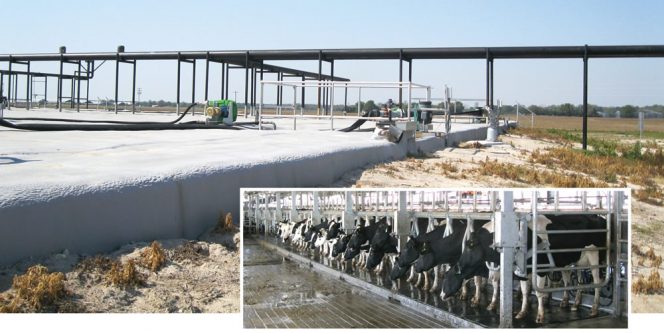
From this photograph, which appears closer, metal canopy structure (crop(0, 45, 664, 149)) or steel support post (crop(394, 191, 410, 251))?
steel support post (crop(394, 191, 410, 251))

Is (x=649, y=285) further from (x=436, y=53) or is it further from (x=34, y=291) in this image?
(x=436, y=53)

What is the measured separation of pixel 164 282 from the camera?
5.66 m

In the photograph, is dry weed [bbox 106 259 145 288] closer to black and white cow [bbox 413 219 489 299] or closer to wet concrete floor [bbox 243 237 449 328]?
wet concrete floor [bbox 243 237 449 328]

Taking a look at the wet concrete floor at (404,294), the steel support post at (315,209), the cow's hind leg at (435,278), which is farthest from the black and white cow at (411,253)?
the steel support post at (315,209)

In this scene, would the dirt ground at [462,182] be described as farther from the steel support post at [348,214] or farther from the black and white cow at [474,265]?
the steel support post at [348,214]

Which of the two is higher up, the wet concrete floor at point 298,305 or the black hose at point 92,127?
the black hose at point 92,127

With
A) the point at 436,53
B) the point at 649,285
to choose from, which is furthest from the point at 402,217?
the point at 436,53

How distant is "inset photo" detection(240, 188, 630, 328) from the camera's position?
5.36 metres

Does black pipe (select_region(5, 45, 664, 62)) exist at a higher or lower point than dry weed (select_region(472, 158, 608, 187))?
higher

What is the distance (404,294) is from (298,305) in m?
1.05

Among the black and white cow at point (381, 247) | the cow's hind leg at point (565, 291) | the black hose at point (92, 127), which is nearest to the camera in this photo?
the cow's hind leg at point (565, 291)

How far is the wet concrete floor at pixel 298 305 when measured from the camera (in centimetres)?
527

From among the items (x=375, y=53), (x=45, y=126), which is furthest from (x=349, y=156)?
(x=375, y=53)

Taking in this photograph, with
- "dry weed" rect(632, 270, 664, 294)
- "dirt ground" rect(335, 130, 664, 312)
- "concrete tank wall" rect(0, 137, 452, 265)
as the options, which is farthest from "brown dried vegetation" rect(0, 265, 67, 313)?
"dry weed" rect(632, 270, 664, 294)
